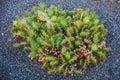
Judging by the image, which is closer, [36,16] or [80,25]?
[80,25]

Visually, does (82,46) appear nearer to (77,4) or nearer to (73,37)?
(73,37)

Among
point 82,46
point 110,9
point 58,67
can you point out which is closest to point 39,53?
point 58,67

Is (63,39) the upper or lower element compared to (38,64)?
upper

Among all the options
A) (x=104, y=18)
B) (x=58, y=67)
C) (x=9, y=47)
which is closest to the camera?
(x=58, y=67)
